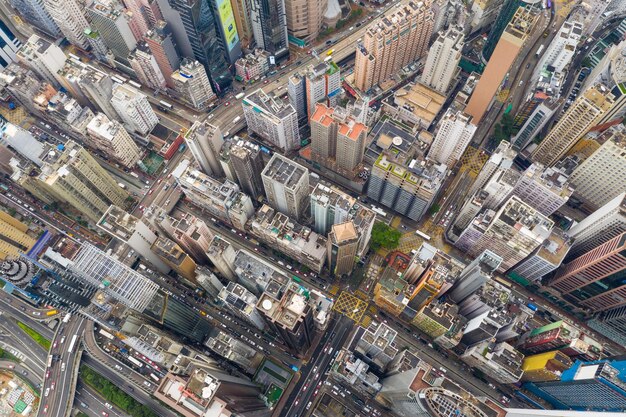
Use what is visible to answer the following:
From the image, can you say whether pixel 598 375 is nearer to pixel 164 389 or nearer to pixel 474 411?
pixel 474 411

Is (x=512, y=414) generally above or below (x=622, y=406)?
below

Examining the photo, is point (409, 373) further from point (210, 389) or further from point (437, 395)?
point (210, 389)

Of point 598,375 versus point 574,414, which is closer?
point 574,414

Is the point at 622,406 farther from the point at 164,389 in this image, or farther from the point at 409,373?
the point at 164,389

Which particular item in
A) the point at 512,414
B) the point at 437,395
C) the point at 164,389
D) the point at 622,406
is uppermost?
the point at 622,406

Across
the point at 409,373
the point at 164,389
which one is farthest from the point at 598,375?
the point at 164,389

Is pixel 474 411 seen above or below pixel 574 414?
below

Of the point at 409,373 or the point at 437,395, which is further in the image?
the point at 409,373

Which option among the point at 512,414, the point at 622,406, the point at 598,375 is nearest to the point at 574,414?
the point at 512,414
